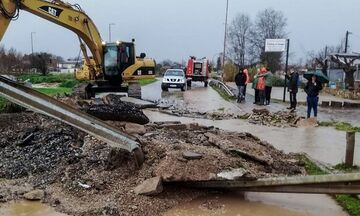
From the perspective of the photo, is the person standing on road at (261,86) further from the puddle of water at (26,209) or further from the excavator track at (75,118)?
the puddle of water at (26,209)

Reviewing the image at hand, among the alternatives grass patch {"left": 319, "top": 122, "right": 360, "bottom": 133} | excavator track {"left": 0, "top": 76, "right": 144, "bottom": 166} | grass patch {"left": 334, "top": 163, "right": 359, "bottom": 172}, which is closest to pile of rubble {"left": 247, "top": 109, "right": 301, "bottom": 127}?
grass patch {"left": 319, "top": 122, "right": 360, "bottom": 133}

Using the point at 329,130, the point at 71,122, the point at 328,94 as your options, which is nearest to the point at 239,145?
the point at 71,122

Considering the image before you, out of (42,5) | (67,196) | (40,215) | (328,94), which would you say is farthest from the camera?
(328,94)

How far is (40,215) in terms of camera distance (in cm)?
679

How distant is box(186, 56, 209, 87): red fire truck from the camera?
4847cm

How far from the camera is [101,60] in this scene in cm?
→ 2288

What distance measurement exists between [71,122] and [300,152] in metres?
5.86

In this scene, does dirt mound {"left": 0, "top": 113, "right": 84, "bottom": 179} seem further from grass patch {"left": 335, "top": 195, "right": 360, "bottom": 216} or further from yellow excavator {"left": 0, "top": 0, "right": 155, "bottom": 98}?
yellow excavator {"left": 0, "top": 0, "right": 155, "bottom": 98}

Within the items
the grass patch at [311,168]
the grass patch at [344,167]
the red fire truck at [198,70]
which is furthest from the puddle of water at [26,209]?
the red fire truck at [198,70]

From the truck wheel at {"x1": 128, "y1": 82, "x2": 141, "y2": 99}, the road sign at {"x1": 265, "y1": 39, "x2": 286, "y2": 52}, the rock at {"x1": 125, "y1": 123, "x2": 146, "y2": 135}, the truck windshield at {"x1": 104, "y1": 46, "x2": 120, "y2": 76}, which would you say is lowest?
the truck wheel at {"x1": 128, "y1": 82, "x2": 141, "y2": 99}

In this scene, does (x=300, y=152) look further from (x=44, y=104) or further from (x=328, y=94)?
(x=328, y=94)

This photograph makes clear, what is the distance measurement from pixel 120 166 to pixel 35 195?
154 centimetres

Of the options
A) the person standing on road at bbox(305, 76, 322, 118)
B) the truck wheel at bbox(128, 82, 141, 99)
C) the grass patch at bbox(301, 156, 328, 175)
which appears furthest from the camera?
the truck wheel at bbox(128, 82, 141, 99)

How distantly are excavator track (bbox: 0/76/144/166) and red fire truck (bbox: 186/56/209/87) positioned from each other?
39.7 m
